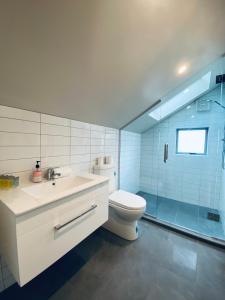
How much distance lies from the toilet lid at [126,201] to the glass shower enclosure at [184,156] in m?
0.66

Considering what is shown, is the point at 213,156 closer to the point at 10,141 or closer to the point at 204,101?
the point at 204,101

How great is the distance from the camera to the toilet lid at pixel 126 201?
1613 mm

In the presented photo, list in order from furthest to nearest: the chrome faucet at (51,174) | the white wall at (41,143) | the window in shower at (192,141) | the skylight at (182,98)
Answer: the window in shower at (192,141), the skylight at (182,98), the chrome faucet at (51,174), the white wall at (41,143)

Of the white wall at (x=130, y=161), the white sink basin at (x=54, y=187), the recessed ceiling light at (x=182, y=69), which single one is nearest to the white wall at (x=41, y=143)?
the white sink basin at (x=54, y=187)

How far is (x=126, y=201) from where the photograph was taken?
1.71m

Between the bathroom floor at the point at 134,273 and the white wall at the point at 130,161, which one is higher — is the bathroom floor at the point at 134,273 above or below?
below

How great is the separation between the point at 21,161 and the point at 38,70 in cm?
72

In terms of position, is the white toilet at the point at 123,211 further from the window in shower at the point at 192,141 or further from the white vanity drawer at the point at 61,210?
the window in shower at the point at 192,141

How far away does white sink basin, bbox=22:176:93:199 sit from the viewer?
1.11 m

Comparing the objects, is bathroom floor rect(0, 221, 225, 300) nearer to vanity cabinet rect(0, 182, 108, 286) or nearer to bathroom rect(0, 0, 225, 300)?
bathroom rect(0, 0, 225, 300)

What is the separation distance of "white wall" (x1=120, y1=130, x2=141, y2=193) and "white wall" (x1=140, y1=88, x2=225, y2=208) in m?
0.15

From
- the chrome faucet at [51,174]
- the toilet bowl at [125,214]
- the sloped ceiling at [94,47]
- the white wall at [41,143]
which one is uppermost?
the sloped ceiling at [94,47]

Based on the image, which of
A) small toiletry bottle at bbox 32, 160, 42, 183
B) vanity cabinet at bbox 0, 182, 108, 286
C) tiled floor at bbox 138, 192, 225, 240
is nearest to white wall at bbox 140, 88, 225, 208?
tiled floor at bbox 138, 192, 225, 240

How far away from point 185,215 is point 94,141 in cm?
187
